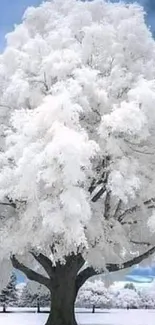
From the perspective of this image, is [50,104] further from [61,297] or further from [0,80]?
[61,297]

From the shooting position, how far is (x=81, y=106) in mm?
12625

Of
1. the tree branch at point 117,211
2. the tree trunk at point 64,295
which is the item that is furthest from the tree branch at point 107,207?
the tree trunk at point 64,295

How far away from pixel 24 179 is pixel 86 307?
32655 mm

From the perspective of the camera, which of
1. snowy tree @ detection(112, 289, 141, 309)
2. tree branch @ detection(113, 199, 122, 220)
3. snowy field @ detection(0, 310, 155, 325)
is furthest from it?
snowy tree @ detection(112, 289, 141, 309)

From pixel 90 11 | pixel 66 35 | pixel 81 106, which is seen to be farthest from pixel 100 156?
pixel 90 11

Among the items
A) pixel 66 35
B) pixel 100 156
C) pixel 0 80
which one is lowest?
pixel 100 156

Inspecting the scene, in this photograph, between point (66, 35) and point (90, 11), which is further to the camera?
point (90, 11)

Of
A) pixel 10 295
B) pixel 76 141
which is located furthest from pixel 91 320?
pixel 10 295

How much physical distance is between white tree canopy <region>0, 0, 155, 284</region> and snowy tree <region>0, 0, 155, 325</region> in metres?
0.02

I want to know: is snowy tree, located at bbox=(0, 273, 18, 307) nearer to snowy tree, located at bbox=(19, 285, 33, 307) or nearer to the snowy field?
snowy tree, located at bbox=(19, 285, 33, 307)

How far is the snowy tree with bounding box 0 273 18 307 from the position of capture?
35750mm

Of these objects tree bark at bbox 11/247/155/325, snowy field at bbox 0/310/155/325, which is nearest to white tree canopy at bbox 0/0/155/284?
tree bark at bbox 11/247/155/325

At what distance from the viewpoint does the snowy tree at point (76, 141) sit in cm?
1137

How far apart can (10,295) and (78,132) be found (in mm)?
27123
